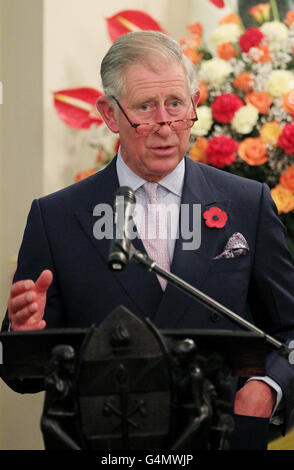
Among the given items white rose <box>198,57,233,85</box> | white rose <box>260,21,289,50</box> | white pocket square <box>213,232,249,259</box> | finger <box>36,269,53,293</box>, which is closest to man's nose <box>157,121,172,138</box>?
white pocket square <box>213,232,249,259</box>

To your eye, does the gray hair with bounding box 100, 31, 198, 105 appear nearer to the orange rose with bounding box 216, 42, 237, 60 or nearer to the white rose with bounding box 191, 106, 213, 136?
the white rose with bounding box 191, 106, 213, 136

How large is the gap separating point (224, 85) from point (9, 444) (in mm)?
1730

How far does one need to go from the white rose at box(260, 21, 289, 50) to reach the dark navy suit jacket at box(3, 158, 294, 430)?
1.19m

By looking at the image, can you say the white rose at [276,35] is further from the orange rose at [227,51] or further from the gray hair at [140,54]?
the gray hair at [140,54]

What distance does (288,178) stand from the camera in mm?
3191

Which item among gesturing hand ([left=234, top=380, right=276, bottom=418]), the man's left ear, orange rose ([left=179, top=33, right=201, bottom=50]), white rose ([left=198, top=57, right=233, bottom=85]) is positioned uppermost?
orange rose ([left=179, top=33, right=201, bottom=50])

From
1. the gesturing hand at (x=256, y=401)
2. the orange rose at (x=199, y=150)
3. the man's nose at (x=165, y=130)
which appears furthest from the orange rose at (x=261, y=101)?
the gesturing hand at (x=256, y=401)

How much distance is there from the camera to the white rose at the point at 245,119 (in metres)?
3.29

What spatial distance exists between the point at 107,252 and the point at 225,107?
1.24 meters

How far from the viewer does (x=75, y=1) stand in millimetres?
3637

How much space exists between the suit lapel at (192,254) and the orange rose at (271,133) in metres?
0.91

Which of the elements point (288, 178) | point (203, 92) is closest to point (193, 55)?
point (203, 92)

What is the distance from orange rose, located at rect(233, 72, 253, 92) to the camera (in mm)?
3379
